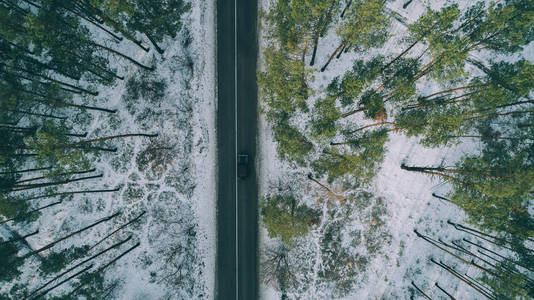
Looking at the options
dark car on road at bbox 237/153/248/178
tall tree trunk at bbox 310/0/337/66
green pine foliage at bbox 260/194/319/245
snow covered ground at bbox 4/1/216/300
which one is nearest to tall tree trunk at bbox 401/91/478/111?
tall tree trunk at bbox 310/0/337/66

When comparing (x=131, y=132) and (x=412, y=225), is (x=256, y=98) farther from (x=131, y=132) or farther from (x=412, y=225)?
(x=412, y=225)

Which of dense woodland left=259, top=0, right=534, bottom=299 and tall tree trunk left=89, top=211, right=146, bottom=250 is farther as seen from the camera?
tall tree trunk left=89, top=211, right=146, bottom=250

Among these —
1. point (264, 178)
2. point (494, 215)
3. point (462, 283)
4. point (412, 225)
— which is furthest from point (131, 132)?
point (462, 283)

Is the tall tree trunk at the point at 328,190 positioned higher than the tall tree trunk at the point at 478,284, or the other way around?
the tall tree trunk at the point at 328,190

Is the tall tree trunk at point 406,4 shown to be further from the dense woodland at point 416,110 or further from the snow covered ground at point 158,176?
the snow covered ground at point 158,176

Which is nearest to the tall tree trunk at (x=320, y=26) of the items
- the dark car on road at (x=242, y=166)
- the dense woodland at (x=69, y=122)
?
the dark car on road at (x=242, y=166)

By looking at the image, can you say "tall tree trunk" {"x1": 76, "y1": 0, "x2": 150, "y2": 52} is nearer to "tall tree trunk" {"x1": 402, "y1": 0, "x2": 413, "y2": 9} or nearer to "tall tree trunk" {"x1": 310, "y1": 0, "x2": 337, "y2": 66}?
"tall tree trunk" {"x1": 310, "y1": 0, "x2": 337, "y2": 66}
